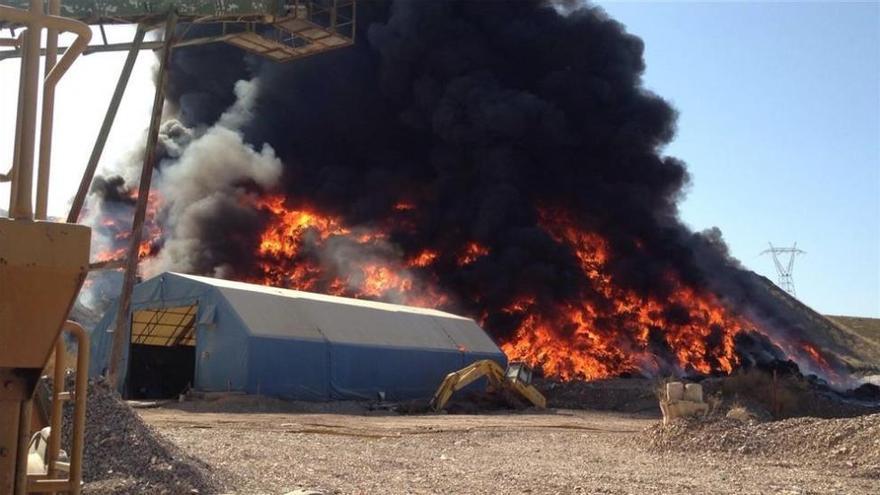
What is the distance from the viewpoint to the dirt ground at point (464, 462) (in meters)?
10.3

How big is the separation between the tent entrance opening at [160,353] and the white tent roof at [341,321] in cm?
365

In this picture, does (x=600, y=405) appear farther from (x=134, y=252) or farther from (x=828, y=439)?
(x=134, y=252)

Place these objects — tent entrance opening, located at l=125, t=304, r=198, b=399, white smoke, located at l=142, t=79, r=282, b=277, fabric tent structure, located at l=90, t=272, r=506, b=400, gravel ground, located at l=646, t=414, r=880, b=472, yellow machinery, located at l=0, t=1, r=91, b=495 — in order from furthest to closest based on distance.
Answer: white smoke, located at l=142, t=79, r=282, b=277, tent entrance opening, located at l=125, t=304, r=198, b=399, fabric tent structure, located at l=90, t=272, r=506, b=400, gravel ground, located at l=646, t=414, r=880, b=472, yellow machinery, located at l=0, t=1, r=91, b=495

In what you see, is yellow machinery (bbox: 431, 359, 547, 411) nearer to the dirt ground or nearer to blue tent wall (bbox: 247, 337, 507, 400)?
blue tent wall (bbox: 247, 337, 507, 400)

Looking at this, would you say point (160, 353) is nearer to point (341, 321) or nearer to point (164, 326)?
point (164, 326)

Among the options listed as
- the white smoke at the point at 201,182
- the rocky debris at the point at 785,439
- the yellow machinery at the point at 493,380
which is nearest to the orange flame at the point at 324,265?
the white smoke at the point at 201,182

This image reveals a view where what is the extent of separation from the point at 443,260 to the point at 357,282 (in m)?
4.50

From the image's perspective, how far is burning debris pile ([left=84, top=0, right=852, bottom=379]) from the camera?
1625 inches

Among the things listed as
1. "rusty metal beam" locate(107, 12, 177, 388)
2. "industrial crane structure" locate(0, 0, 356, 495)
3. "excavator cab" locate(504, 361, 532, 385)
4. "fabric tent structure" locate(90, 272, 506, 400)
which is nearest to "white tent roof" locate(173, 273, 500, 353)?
"fabric tent structure" locate(90, 272, 506, 400)

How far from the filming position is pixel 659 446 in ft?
50.9

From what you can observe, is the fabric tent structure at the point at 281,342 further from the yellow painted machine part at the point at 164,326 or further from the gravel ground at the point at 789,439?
the gravel ground at the point at 789,439

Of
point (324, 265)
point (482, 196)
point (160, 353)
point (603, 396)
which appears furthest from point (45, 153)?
point (324, 265)

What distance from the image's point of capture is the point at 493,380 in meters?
27.3

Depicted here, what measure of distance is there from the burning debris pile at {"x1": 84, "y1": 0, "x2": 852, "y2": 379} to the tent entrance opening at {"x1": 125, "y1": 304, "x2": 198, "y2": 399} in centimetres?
1060
